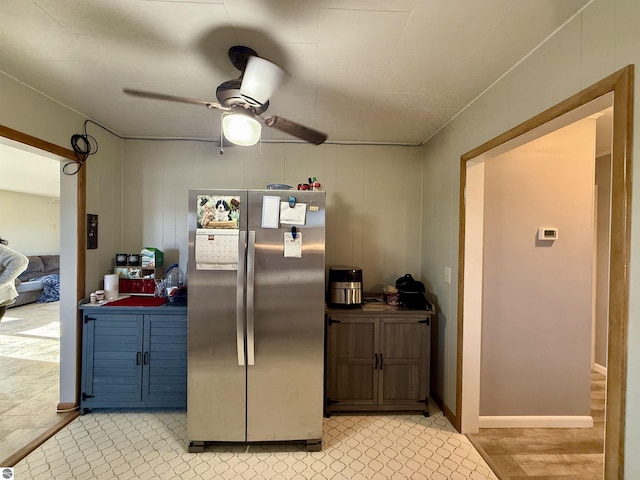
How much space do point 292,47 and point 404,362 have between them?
7.94ft

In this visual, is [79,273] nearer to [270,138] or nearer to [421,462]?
[270,138]

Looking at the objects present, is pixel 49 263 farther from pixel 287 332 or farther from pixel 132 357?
pixel 287 332

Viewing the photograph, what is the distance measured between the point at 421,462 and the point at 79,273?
2.99 meters

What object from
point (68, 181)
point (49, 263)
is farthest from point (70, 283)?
point (49, 263)

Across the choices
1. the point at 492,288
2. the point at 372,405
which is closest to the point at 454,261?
the point at 492,288

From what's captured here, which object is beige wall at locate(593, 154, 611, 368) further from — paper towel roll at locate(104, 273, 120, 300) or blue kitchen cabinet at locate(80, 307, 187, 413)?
paper towel roll at locate(104, 273, 120, 300)

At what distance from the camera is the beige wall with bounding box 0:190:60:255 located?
6573 millimetres

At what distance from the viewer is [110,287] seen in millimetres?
2652

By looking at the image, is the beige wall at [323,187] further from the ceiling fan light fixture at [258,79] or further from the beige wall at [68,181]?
the ceiling fan light fixture at [258,79]

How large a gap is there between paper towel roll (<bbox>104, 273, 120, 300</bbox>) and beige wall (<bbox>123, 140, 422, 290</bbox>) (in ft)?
1.48

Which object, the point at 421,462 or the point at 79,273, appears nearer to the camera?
the point at 421,462

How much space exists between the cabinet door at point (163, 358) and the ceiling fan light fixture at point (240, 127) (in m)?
1.63

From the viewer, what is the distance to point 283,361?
2066 mm

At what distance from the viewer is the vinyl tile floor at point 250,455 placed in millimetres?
1869
